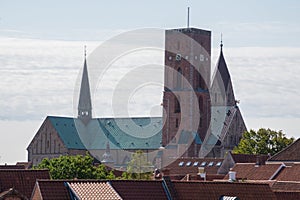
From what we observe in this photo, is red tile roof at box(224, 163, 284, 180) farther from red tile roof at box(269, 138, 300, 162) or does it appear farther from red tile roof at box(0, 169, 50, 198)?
red tile roof at box(0, 169, 50, 198)

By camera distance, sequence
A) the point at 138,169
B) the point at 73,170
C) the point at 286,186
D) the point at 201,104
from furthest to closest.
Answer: the point at 201,104 < the point at 138,169 < the point at 73,170 < the point at 286,186

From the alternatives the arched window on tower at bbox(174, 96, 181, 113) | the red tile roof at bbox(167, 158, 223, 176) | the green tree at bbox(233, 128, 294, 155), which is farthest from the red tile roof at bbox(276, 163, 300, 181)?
the arched window on tower at bbox(174, 96, 181, 113)

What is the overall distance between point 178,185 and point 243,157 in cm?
5927

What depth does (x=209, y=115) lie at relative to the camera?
18375 centimetres

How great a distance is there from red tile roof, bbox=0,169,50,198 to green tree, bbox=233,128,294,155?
78.9 metres

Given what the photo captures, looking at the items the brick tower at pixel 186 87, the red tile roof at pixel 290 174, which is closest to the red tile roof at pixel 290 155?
the red tile roof at pixel 290 174

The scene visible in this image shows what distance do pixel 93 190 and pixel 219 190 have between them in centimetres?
868

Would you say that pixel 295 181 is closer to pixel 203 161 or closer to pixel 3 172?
pixel 3 172

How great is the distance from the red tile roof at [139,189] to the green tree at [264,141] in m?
83.4

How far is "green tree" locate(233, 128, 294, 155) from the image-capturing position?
495ft

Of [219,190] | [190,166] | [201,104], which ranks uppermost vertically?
[201,104]

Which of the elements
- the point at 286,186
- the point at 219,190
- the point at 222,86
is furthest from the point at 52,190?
the point at 222,86

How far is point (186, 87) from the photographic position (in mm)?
180875

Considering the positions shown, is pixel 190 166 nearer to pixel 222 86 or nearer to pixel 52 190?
pixel 222 86
